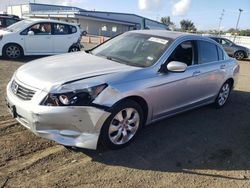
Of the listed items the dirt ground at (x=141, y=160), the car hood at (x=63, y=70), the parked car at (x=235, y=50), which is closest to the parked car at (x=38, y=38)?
the dirt ground at (x=141, y=160)

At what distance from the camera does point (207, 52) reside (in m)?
6.37

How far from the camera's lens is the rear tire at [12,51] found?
39.6 ft

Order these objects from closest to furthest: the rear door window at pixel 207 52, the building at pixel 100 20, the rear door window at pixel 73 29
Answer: the rear door window at pixel 207 52, the rear door window at pixel 73 29, the building at pixel 100 20

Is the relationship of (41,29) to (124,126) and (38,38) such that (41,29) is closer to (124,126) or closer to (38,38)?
(38,38)

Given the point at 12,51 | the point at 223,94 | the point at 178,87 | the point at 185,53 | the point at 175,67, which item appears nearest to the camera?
the point at 175,67

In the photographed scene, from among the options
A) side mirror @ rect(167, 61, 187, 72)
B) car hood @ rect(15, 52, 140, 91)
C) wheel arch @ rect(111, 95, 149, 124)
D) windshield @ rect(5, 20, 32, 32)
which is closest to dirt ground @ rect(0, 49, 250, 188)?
wheel arch @ rect(111, 95, 149, 124)

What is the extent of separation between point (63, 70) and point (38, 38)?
28.4 ft

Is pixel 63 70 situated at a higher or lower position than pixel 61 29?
higher

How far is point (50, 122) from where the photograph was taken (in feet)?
13.2

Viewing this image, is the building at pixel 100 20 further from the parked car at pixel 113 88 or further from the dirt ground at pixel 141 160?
the dirt ground at pixel 141 160

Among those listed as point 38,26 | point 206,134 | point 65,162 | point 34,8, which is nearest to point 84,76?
point 65,162

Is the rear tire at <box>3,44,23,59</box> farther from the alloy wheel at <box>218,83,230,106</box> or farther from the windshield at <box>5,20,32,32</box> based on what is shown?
the alloy wheel at <box>218,83,230,106</box>

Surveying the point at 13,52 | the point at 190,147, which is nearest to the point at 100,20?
the point at 13,52

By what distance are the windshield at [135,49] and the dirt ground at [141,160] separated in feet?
3.92
